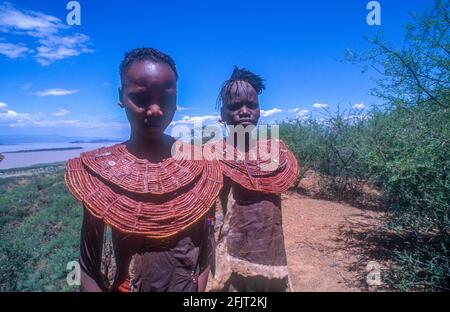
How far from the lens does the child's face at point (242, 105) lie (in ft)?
7.59

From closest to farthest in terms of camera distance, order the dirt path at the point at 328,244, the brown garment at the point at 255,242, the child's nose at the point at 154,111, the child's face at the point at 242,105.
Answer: the child's nose at the point at 154,111, the brown garment at the point at 255,242, the child's face at the point at 242,105, the dirt path at the point at 328,244

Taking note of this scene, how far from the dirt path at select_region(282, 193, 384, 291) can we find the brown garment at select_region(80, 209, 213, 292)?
3.67m

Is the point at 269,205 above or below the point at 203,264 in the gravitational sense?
above

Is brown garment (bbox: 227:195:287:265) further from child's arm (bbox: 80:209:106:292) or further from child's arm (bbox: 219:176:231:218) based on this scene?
child's arm (bbox: 80:209:106:292)

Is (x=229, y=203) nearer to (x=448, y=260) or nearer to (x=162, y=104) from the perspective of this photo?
(x=162, y=104)

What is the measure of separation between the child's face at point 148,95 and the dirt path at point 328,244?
408 cm

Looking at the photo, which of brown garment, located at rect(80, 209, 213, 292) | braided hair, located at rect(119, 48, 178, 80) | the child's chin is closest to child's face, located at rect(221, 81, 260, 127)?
braided hair, located at rect(119, 48, 178, 80)

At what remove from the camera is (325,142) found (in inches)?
454

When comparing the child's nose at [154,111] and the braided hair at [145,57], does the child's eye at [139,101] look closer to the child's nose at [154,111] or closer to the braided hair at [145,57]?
the child's nose at [154,111]

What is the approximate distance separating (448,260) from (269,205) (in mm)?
3588

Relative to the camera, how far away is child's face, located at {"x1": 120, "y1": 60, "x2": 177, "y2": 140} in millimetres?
1375

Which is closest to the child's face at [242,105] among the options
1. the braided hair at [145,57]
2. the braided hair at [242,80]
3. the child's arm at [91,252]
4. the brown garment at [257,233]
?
the braided hair at [242,80]
